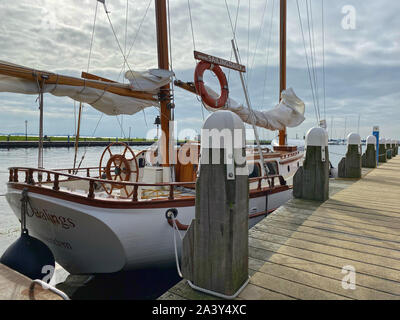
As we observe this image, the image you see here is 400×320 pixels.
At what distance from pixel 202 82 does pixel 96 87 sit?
3.03m

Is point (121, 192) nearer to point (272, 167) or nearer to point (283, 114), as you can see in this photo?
point (272, 167)

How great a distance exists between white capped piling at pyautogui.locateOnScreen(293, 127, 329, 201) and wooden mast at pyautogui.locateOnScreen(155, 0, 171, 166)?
4012 mm

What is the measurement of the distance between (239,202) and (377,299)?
1569mm

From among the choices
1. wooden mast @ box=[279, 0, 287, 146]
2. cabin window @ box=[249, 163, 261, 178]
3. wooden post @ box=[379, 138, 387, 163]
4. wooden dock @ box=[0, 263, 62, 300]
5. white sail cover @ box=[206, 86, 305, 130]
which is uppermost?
wooden mast @ box=[279, 0, 287, 146]

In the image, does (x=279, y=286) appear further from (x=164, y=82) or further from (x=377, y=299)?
(x=164, y=82)

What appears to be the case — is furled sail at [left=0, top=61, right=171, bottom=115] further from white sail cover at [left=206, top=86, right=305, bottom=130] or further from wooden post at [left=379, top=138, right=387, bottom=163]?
wooden post at [left=379, top=138, right=387, bottom=163]

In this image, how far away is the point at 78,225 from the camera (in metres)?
5.00

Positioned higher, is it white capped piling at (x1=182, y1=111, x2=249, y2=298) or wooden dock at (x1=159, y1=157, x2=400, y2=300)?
white capped piling at (x1=182, y1=111, x2=249, y2=298)

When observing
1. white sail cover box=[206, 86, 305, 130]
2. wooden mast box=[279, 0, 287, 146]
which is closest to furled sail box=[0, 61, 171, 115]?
white sail cover box=[206, 86, 305, 130]

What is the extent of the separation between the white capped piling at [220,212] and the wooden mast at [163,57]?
5.76 meters

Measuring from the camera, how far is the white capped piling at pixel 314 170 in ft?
18.0

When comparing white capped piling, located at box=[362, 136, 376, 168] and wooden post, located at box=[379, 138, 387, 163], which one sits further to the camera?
wooden post, located at box=[379, 138, 387, 163]

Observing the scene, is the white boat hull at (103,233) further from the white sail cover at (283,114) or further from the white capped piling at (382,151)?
the white capped piling at (382,151)

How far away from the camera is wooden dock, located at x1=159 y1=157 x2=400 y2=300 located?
262 centimetres
